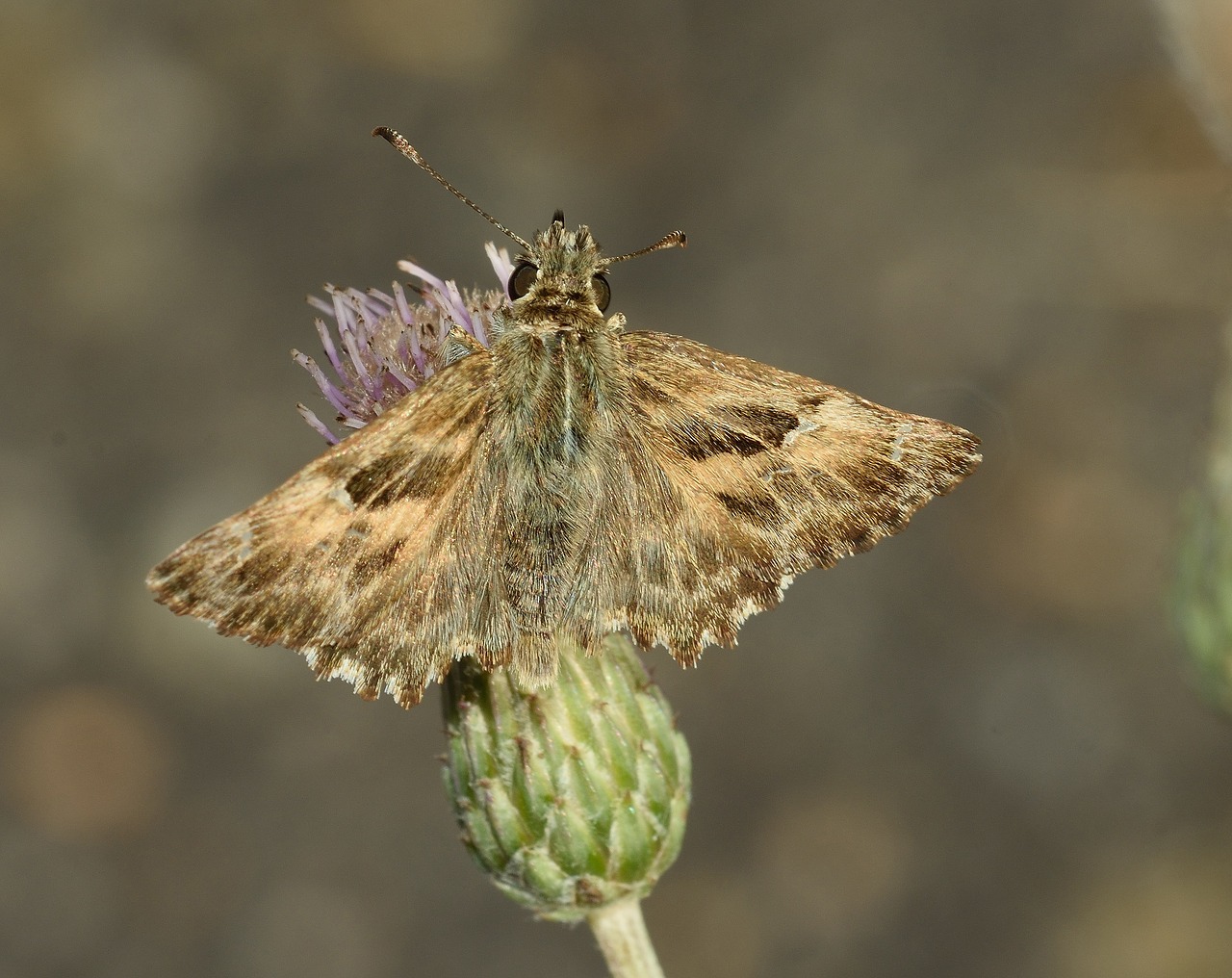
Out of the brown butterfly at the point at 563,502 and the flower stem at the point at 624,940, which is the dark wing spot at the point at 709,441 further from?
the flower stem at the point at 624,940

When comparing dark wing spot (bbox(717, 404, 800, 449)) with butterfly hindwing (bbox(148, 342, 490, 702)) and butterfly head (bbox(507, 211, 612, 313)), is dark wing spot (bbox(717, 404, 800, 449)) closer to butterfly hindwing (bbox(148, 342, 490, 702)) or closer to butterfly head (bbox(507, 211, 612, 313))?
butterfly head (bbox(507, 211, 612, 313))

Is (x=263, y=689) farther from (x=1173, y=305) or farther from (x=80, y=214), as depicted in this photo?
(x=1173, y=305)

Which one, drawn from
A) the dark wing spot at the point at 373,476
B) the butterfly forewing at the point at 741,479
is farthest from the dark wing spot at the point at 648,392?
the dark wing spot at the point at 373,476

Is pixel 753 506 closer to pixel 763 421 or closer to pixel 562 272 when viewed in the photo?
pixel 763 421

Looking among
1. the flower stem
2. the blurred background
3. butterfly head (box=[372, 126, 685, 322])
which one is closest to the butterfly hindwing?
butterfly head (box=[372, 126, 685, 322])

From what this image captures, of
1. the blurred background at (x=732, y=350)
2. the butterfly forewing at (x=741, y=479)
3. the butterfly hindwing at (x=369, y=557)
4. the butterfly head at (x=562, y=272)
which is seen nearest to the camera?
the butterfly hindwing at (x=369, y=557)

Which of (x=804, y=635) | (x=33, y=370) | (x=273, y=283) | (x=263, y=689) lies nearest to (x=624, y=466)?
(x=804, y=635)
